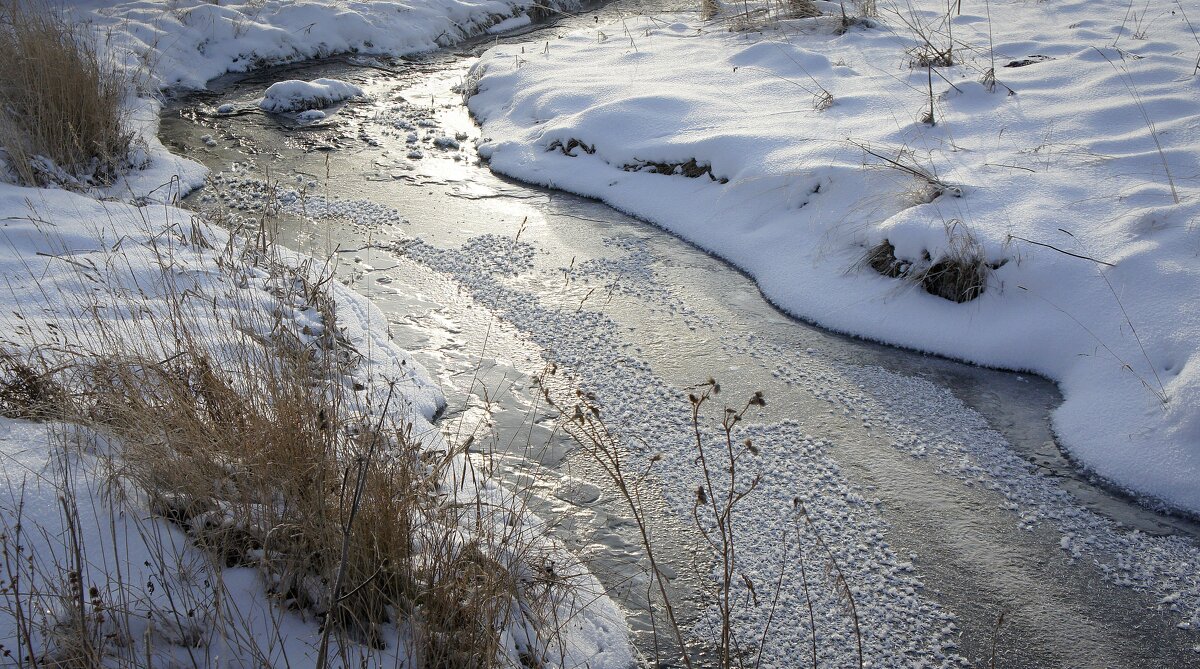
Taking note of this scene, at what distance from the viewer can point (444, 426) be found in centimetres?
366

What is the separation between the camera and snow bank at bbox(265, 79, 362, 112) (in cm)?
753

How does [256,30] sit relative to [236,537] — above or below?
above

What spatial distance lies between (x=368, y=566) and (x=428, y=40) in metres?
8.60

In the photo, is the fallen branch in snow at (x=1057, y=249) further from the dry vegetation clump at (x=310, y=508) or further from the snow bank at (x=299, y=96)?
the snow bank at (x=299, y=96)

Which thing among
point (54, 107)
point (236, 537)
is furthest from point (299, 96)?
point (236, 537)

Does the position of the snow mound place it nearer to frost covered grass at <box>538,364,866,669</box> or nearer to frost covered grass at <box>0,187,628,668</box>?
frost covered grass at <box>0,187,628,668</box>

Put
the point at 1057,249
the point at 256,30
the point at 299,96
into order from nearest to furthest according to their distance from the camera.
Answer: the point at 1057,249
the point at 299,96
the point at 256,30

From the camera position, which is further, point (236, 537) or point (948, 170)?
point (948, 170)

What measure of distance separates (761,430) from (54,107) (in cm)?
503

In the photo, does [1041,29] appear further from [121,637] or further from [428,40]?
[121,637]

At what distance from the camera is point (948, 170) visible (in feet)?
16.9

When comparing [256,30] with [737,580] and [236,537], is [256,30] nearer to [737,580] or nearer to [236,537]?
[236,537]

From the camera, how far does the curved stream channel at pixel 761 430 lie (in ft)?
9.28

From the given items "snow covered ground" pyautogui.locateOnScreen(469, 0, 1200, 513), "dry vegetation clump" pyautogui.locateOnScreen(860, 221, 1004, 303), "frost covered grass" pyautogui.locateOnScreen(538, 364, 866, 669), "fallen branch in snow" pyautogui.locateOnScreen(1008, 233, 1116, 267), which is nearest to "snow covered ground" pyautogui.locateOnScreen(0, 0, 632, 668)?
"frost covered grass" pyautogui.locateOnScreen(538, 364, 866, 669)
